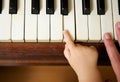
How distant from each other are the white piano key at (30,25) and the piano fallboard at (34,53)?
27 mm

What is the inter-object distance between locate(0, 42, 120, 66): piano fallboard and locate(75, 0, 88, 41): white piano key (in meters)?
0.04

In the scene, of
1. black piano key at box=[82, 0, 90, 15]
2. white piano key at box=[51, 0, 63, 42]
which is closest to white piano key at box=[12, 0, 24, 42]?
white piano key at box=[51, 0, 63, 42]

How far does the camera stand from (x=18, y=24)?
1.01 metres

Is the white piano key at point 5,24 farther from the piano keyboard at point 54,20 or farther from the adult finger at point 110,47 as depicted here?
the adult finger at point 110,47

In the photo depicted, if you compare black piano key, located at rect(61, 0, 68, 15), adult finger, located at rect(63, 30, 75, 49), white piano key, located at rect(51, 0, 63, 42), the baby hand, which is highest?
black piano key, located at rect(61, 0, 68, 15)

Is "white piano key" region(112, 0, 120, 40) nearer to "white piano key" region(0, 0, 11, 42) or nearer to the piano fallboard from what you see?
the piano fallboard

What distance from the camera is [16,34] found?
1.00 metres

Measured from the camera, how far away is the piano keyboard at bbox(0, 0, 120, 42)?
101 cm

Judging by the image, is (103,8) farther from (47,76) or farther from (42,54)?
(47,76)

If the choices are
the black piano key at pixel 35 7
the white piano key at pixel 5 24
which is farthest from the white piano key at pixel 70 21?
the white piano key at pixel 5 24

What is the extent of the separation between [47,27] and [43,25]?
2 centimetres

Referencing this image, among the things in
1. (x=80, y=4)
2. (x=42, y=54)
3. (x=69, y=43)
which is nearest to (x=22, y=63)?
(x=42, y=54)

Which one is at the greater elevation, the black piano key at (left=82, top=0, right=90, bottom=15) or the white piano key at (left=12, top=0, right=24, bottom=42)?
the black piano key at (left=82, top=0, right=90, bottom=15)

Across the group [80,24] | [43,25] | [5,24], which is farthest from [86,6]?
[5,24]
